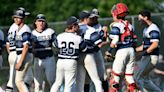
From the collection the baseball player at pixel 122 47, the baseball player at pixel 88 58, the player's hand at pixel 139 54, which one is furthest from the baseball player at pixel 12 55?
the player's hand at pixel 139 54

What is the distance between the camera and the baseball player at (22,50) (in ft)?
56.7

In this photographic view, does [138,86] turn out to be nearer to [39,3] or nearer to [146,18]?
[146,18]

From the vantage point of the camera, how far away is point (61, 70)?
659 inches

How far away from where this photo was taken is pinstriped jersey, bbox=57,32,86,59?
54.3ft

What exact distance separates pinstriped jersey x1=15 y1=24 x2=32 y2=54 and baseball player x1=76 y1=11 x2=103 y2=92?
1.23 metres

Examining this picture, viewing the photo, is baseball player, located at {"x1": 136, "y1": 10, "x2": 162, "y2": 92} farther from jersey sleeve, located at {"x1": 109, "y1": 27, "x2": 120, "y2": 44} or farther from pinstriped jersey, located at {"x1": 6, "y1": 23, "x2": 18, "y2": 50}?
pinstriped jersey, located at {"x1": 6, "y1": 23, "x2": 18, "y2": 50}

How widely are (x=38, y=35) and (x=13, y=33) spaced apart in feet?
2.01

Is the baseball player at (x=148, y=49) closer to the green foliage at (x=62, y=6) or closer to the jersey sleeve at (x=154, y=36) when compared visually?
the jersey sleeve at (x=154, y=36)

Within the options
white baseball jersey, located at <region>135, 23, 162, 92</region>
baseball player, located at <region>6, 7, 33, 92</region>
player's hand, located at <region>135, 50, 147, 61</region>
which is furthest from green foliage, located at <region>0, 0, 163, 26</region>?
white baseball jersey, located at <region>135, 23, 162, 92</region>

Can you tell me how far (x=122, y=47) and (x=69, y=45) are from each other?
135cm

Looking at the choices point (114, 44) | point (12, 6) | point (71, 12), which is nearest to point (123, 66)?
point (114, 44)

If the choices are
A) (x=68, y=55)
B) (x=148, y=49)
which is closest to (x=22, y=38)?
(x=68, y=55)

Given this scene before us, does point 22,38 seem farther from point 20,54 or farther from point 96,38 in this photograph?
point 96,38

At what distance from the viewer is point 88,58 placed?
1708 cm
